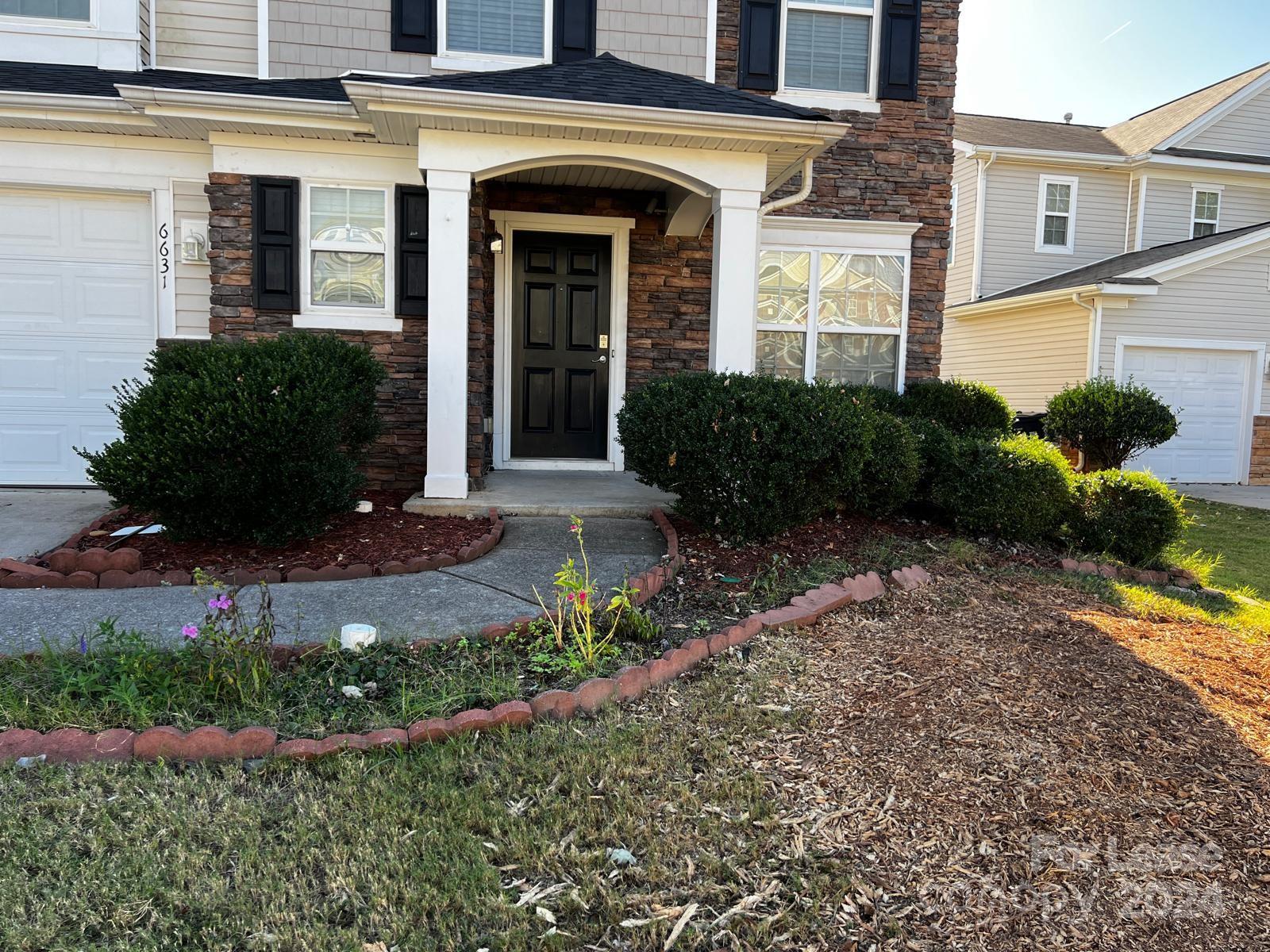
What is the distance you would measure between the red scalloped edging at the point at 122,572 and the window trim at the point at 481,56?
15.3ft

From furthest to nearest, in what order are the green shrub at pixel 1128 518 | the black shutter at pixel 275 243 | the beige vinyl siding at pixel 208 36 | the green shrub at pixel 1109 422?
the green shrub at pixel 1109 422 → the beige vinyl siding at pixel 208 36 → the black shutter at pixel 275 243 → the green shrub at pixel 1128 518

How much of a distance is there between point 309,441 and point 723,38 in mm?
5457

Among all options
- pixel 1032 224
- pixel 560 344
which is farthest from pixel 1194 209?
pixel 560 344

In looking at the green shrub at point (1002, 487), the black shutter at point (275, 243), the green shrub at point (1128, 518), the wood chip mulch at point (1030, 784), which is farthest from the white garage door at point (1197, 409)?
the black shutter at point (275, 243)

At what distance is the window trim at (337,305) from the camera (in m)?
6.35

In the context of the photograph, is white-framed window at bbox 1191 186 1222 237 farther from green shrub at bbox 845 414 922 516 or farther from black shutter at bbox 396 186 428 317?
black shutter at bbox 396 186 428 317

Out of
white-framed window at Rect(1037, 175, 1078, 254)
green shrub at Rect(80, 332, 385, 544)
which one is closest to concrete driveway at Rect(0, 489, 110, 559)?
green shrub at Rect(80, 332, 385, 544)

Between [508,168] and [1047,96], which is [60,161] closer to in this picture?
[508,168]

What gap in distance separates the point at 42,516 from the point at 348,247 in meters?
2.88

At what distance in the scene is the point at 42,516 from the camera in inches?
215

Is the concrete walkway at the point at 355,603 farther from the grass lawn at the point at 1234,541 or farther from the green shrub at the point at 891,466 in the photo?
the grass lawn at the point at 1234,541

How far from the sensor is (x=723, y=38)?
24.3ft

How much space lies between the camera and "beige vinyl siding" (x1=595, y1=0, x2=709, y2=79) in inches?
283

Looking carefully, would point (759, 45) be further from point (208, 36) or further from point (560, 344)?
point (208, 36)
